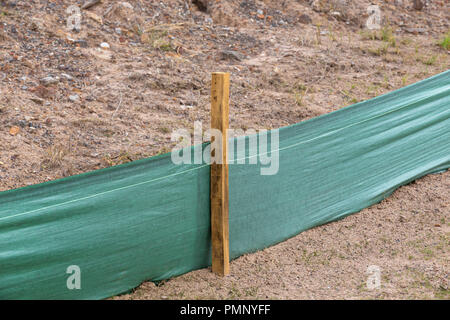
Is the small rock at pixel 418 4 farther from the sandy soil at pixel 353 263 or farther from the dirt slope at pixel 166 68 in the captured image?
the sandy soil at pixel 353 263

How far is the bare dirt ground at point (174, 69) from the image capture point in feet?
13.9

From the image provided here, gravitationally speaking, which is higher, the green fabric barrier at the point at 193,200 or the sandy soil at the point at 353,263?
the green fabric barrier at the point at 193,200

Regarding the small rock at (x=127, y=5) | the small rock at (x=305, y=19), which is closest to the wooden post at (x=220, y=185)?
the small rock at (x=127, y=5)

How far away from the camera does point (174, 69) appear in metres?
5.44

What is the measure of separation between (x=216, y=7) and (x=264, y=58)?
1.20 metres

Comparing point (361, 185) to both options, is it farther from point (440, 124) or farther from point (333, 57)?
point (333, 57)

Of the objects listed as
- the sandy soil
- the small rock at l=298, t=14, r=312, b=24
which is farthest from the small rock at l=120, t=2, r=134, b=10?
the sandy soil

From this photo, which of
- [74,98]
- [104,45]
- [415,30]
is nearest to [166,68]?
[104,45]

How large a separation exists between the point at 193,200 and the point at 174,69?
2481mm

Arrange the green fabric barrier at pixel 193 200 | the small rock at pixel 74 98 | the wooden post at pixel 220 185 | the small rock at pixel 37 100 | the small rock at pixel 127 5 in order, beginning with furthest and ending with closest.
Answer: the small rock at pixel 127 5 < the small rock at pixel 74 98 < the small rock at pixel 37 100 < the wooden post at pixel 220 185 < the green fabric barrier at pixel 193 200

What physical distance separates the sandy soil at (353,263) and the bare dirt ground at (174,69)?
4 centimetres

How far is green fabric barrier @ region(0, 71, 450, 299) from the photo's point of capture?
2752 millimetres

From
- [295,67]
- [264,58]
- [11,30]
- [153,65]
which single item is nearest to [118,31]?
[153,65]

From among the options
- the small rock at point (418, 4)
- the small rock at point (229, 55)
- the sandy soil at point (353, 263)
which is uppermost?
the small rock at point (418, 4)
